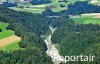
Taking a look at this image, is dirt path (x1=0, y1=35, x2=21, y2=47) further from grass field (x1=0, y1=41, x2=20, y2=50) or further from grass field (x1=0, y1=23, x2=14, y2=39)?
grass field (x1=0, y1=23, x2=14, y2=39)

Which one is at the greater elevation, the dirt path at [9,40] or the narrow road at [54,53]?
the dirt path at [9,40]

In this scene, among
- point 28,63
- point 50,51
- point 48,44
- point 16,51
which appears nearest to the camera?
point 28,63

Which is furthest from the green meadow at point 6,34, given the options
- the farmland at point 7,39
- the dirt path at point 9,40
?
the dirt path at point 9,40

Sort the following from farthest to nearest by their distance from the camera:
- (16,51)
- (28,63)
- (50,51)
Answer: (50,51), (16,51), (28,63)

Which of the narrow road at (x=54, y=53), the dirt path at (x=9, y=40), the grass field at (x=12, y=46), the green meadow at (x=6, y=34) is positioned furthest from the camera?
the dirt path at (x=9, y=40)

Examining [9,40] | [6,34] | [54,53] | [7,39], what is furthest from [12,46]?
[54,53]

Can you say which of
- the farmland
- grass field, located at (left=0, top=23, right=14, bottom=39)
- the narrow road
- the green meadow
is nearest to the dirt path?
the farmland

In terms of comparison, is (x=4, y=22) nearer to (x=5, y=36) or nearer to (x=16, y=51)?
(x=5, y=36)

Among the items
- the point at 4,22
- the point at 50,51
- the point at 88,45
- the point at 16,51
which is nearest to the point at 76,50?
the point at 88,45

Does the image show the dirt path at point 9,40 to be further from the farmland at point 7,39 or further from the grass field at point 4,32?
the grass field at point 4,32
